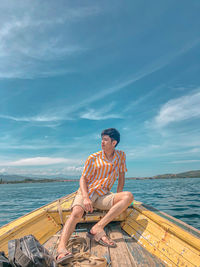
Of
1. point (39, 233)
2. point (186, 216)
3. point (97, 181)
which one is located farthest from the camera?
point (186, 216)

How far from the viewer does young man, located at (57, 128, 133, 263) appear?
266cm

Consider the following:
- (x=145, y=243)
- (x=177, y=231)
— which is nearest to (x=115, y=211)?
(x=145, y=243)

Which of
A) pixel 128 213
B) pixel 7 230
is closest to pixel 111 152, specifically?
pixel 128 213

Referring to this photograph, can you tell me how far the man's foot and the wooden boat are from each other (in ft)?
0.20

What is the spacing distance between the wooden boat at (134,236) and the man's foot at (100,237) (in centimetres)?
6

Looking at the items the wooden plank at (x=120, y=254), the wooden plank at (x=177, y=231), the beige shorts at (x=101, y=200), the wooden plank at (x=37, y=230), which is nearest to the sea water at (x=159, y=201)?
the wooden plank at (x=177, y=231)

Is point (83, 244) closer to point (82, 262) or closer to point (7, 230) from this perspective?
point (82, 262)

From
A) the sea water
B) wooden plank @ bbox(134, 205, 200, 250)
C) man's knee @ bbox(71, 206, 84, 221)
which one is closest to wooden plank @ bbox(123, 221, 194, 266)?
wooden plank @ bbox(134, 205, 200, 250)

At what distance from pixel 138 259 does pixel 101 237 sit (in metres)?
0.59

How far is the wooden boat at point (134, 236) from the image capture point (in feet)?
6.61

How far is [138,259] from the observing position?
2.08m

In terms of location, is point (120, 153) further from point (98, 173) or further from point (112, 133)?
point (98, 173)

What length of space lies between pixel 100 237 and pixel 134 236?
56cm

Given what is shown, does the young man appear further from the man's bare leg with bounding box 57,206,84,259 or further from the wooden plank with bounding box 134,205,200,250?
the wooden plank with bounding box 134,205,200,250
